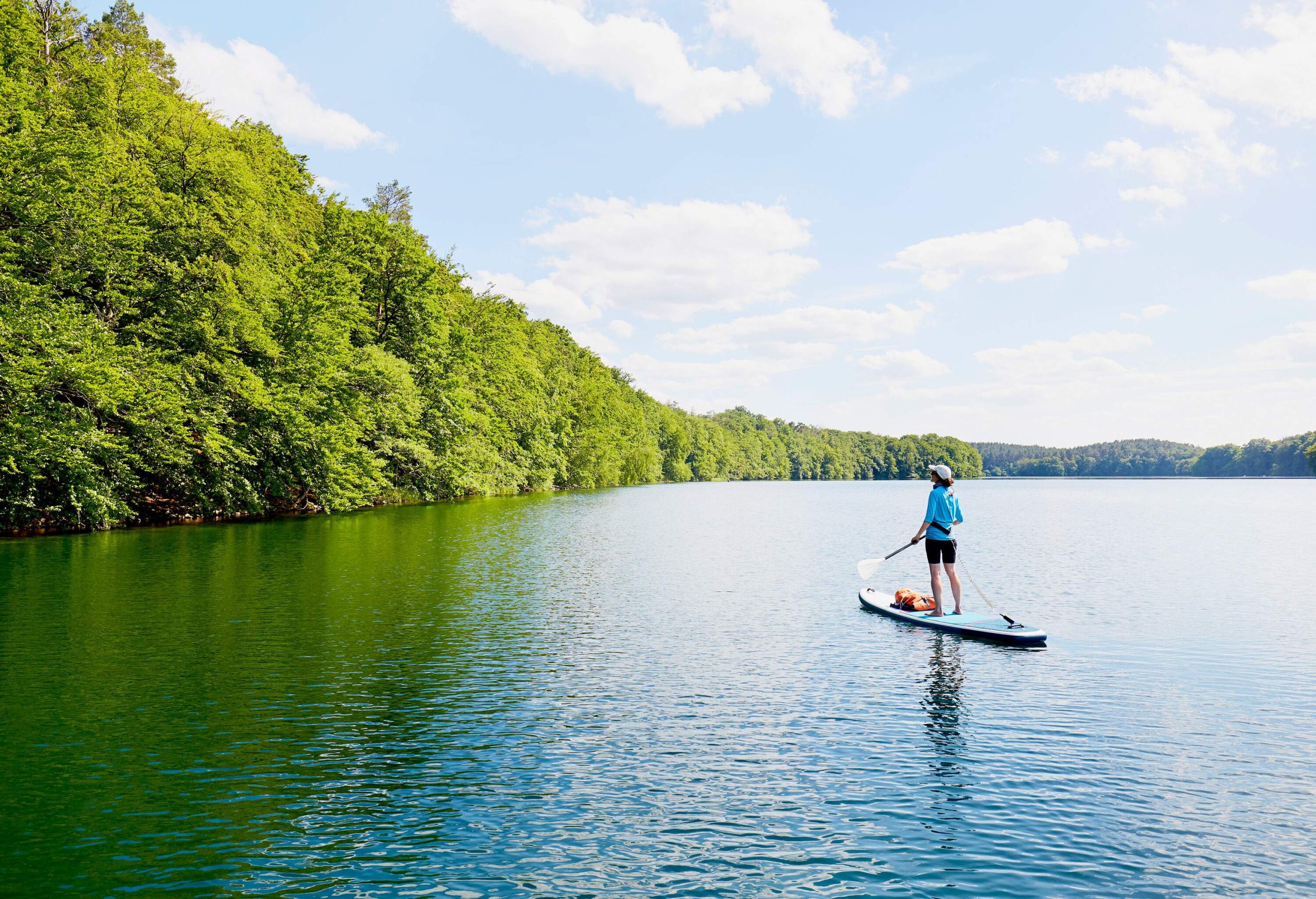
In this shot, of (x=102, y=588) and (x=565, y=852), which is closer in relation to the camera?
(x=565, y=852)

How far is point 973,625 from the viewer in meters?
16.3

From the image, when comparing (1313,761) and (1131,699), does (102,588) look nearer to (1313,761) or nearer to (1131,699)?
(1131,699)

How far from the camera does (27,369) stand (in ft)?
89.4

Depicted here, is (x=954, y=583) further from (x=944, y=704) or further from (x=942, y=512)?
(x=944, y=704)

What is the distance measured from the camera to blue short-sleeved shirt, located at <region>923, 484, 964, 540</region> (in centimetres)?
1650

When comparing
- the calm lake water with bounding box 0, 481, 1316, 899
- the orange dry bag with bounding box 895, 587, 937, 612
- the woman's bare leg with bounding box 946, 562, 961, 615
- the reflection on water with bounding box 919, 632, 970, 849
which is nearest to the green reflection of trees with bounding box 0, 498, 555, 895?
the calm lake water with bounding box 0, 481, 1316, 899

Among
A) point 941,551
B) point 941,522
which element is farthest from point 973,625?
point 941,522

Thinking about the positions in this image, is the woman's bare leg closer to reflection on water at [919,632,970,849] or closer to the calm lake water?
the calm lake water

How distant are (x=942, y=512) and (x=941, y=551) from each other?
0.90m

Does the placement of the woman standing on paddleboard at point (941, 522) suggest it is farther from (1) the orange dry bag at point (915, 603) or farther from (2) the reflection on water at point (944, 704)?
(2) the reflection on water at point (944, 704)

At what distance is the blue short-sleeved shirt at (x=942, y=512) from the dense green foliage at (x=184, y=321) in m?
28.4

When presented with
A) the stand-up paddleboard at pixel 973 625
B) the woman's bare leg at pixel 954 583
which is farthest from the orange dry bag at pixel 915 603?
the woman's bare leg at pixel 954 583

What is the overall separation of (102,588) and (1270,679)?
24873 millimetres

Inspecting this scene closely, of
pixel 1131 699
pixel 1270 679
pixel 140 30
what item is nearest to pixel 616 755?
pixel 1131 699
